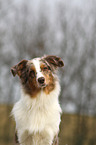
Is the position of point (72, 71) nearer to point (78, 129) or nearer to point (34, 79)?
point (78, 129)

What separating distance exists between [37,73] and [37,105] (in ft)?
2.84

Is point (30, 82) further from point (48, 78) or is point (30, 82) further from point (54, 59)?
point (54, 59)

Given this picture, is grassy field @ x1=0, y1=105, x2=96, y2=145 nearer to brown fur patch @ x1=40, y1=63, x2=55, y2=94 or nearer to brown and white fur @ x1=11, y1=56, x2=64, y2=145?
brown and white fur @ x1=11, y1=56, x2=64, y2=145

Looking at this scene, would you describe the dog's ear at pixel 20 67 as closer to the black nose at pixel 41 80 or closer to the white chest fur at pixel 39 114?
the white chest fur at pixel 39 114

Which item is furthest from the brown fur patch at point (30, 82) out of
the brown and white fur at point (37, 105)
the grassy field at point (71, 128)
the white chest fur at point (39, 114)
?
the grassy field at point (71, 128)

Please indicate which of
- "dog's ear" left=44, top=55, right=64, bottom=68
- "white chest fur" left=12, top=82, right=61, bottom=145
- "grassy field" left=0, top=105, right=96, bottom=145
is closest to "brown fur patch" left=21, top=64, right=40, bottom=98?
"white chest fur" left=12, top=82, right=61, bottom=145

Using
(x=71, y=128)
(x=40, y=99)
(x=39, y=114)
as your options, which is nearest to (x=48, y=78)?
(x=40, y=99)

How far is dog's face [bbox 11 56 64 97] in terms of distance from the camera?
5984mm

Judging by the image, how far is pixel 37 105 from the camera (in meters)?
6.32

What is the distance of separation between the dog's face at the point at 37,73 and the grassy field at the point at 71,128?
617 inches

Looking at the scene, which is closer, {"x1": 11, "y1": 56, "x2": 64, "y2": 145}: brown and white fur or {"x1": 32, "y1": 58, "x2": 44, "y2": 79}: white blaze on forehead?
{"x1": 32, "y1": 58, "x2": 44, "y2": 79}: white blaze on forehead

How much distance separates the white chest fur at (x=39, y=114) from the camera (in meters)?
6.08

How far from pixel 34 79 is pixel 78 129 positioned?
56.6 feet

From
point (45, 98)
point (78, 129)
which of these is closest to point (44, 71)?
point (45, 98)
